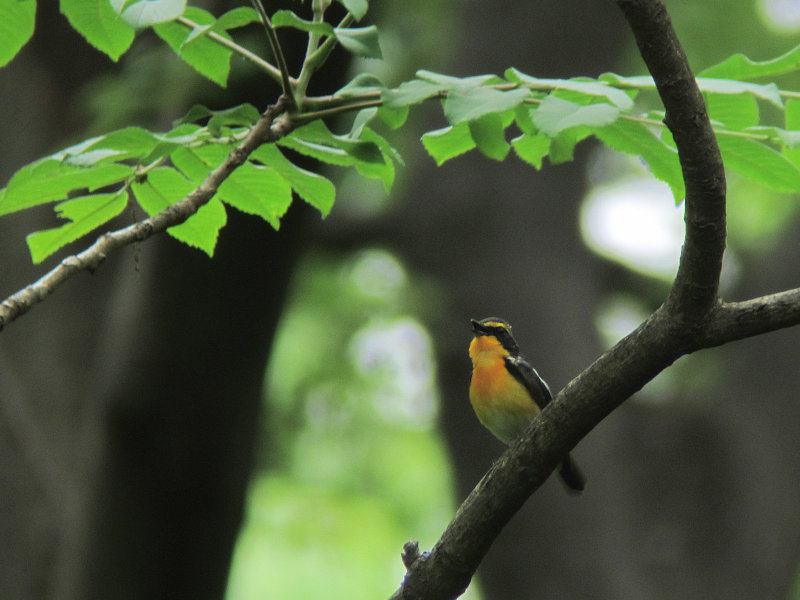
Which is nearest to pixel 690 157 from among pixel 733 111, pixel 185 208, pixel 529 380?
pixel 733 111

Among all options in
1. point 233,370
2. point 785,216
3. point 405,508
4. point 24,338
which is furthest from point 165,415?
point 405,508

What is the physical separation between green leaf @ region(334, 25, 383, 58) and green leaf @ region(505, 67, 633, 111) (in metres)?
0.29

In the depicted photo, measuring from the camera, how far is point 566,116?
1609mm

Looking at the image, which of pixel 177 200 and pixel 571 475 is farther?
pixel 571 475

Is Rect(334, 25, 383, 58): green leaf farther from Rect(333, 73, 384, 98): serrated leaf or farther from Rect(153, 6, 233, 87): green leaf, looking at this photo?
Rect(153, 6, 233, 87): green leaf

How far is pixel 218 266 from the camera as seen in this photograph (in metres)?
4.38

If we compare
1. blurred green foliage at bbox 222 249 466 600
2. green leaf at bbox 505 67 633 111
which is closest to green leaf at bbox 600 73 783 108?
green leaf at bbox 505 67 633 111

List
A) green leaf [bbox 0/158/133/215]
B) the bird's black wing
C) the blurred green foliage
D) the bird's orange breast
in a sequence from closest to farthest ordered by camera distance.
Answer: green leaf [bbox 0/158/133/215]
the bird's orange breast
the bird's black wing
the blurred green foliage

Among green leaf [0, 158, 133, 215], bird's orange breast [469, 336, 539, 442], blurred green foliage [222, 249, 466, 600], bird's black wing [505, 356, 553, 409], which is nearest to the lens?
green leaf [0, 158, 133, 215]

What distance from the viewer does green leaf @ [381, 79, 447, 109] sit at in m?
1.68

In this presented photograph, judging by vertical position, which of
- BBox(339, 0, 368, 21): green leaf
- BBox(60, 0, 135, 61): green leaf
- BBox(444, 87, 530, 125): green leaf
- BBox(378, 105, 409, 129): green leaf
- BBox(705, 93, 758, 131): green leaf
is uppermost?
BBox(60, 0, 135, 61): green leaf

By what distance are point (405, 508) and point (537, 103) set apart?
36.5 ft

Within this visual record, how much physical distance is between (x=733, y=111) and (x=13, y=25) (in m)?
1.76

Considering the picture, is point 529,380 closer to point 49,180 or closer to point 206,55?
point 206,55
